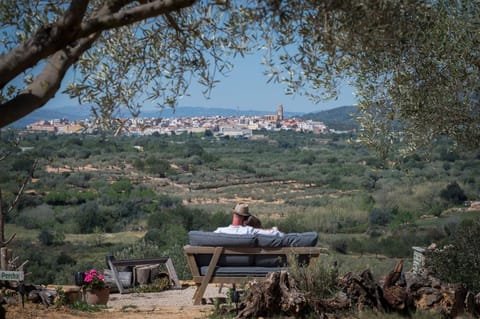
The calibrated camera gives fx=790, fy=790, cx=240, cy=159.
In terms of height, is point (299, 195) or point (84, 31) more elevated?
point (84, 31)

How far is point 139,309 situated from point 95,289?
0.68m

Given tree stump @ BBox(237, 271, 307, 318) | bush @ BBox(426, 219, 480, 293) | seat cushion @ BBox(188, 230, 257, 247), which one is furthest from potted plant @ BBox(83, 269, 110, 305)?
bush @ BBox(426, 219, 480, 293)

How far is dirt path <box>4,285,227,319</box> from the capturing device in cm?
795

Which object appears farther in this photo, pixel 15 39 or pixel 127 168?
pixel 127 168

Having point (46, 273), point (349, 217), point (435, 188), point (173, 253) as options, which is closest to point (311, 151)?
point (435, 188)

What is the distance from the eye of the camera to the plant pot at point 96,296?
9.23 meters

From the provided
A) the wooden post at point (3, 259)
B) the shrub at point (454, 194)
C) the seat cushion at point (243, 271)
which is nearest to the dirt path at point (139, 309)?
the seat cushion at point (243, 271)

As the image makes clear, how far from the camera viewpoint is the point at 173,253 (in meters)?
15.5

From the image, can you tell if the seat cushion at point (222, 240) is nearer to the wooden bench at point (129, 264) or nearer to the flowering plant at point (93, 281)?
the flowering plant at point (93, 281)

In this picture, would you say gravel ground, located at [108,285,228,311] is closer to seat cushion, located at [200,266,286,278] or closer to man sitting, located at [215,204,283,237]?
seat cushion, located at [200,266,286,278]

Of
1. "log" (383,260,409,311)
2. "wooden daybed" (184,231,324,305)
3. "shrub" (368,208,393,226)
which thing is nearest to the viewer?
"log" (383,260,409,311)

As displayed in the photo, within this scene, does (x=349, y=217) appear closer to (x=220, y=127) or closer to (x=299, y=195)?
(x=299, y=195)

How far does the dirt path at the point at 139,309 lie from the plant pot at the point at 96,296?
0.46 ft

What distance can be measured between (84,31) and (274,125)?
112m
